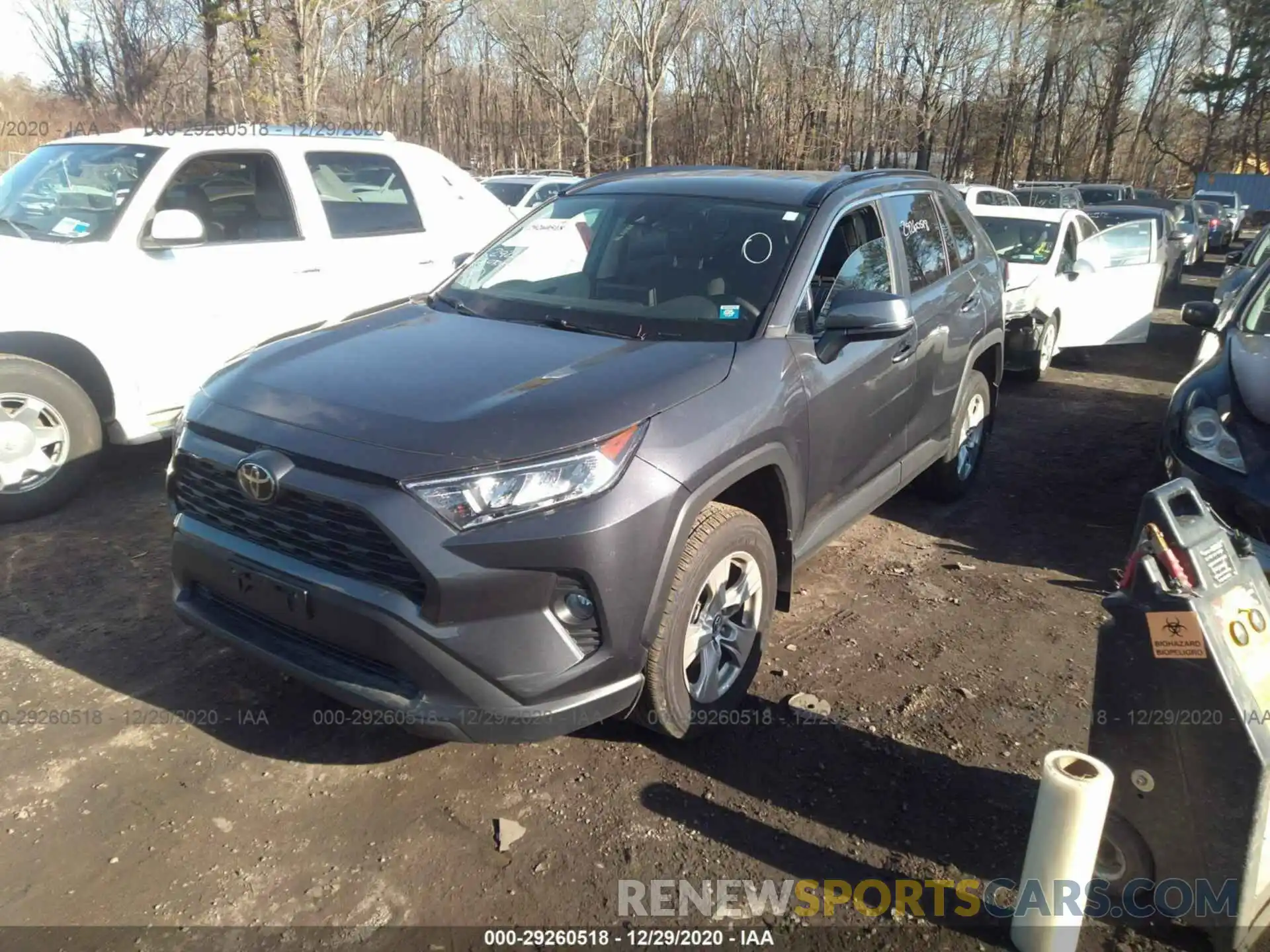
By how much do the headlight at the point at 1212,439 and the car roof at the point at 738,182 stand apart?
6.01 feet

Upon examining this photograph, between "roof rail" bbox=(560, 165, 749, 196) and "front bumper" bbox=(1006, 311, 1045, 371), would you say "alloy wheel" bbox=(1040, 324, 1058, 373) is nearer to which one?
"front bumper" bbox=(1006, 311, 1045, 371)

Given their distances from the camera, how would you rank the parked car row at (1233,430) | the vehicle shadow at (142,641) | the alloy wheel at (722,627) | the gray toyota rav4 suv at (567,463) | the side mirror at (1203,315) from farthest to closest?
1. the side mirror at (1203,315)
2. the parked car row at (1233,430)
3. the vehicle shadow at (142,641)
4. the alloy wheel at (722,627)
5. the gray toyota rav4 suv at (567,463)

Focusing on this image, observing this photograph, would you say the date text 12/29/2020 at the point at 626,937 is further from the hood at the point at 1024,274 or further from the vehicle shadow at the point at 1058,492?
the hood at the point at 1024,274

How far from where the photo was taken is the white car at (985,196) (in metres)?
11.8

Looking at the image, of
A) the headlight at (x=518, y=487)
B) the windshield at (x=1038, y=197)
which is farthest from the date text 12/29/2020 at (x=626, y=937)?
the windshield at (x=1038, y=197)

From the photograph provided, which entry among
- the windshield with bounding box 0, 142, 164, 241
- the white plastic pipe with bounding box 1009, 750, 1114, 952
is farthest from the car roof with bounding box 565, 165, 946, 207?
the windshield with bounding box 0, 142, 164, 241

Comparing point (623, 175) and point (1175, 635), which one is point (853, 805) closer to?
point (1175, 635)

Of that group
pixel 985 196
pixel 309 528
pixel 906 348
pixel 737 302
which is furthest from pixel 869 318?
pixel 985 196

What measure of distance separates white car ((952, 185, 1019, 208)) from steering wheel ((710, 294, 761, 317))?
27.7 feet

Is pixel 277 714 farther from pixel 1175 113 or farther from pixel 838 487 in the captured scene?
pixel 1175 113

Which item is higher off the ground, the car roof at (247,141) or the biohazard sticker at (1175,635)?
the car roof at (247,141)

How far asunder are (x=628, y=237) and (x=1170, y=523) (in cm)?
255

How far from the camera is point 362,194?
6.61m

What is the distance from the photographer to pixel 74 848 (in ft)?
9.55
